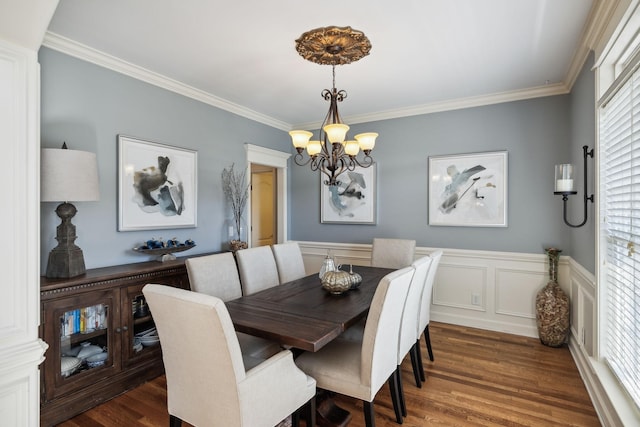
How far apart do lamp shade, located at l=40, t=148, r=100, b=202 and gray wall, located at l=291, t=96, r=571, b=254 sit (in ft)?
9.52

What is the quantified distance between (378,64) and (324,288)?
1889 mm

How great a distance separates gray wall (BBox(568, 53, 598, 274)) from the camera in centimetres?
244

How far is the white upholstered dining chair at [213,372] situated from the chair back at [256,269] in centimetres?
111

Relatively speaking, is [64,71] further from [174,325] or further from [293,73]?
[174,325]

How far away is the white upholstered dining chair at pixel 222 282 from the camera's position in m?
2.15

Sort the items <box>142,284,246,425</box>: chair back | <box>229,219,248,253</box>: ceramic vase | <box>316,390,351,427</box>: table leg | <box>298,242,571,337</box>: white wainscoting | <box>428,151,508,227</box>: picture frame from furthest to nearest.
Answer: <box>229,219,248,253</box>: ceramic vase → <box>428,151,508,227</box>: picture frame → <box>298,242,571,337</box>: white wainscoting → <box>316,390,351,427</box>: table leg → <box>142,284,246,425</box>: chair back

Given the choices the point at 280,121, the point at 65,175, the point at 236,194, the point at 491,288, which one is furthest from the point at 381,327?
the point at 280,121

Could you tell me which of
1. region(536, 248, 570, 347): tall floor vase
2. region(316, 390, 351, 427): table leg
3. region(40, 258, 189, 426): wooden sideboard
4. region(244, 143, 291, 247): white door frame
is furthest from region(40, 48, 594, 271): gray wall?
region(316, 390, 351, 427): table leg

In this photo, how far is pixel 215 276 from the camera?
8.09ft

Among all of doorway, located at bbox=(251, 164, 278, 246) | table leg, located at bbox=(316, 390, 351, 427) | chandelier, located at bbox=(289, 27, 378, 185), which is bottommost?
table leg, located at bbox=(316, 390, 351, 427)

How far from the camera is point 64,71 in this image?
2443 millimetres

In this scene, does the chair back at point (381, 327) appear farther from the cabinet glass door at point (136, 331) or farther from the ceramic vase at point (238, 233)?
the ceramic vase at point (238, 233)

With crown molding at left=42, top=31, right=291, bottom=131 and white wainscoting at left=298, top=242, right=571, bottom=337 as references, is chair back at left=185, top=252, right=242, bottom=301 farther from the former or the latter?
white wainscoting at left=298, top=242, right=571, bottom=337

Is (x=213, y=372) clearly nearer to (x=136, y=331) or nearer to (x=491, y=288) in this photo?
(x=136, y=331)
